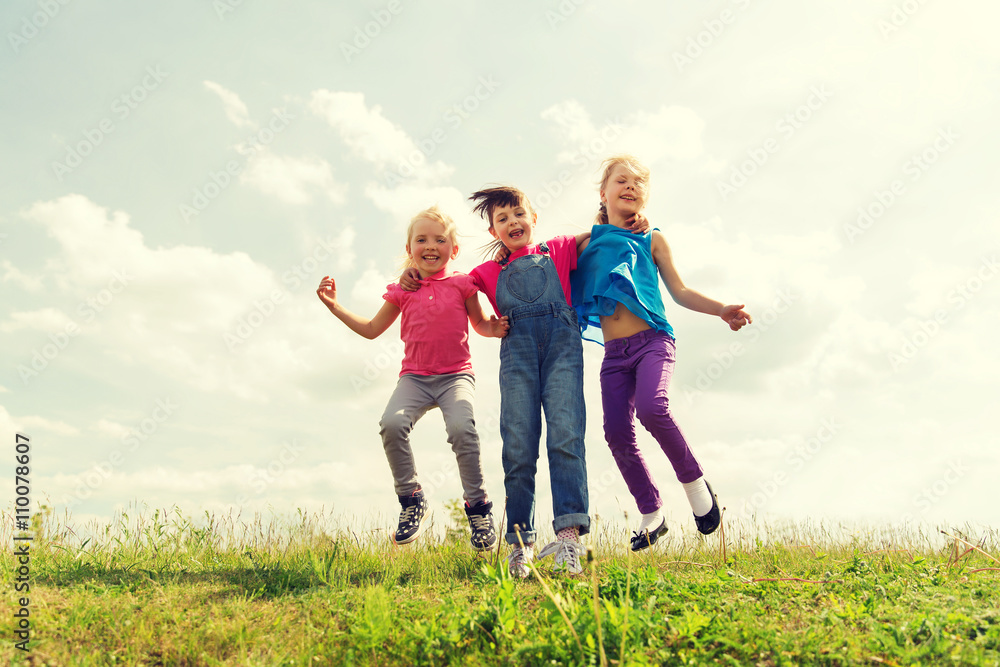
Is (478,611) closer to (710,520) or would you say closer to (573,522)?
(573,522)

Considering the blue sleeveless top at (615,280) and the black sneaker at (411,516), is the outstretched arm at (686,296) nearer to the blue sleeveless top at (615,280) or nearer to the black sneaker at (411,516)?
the blue sleeveless top at (615,280)

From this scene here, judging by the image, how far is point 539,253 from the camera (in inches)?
209

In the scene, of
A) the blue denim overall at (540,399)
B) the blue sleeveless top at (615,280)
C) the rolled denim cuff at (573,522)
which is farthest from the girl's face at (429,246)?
the rolled denim cuff at (573,522)

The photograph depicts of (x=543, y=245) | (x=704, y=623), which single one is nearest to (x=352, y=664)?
(x=704, y=623)

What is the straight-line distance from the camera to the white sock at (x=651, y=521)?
5.30m

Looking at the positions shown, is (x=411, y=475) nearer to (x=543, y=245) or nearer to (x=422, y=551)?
(x=422, y=551)

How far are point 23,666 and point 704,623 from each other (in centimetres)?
318

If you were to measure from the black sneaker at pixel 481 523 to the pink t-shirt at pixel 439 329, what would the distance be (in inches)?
43.9

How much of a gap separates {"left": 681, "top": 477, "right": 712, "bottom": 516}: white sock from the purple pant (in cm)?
5

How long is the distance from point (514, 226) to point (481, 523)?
8.02ft

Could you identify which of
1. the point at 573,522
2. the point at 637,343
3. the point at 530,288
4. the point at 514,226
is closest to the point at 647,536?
the point at 573,522

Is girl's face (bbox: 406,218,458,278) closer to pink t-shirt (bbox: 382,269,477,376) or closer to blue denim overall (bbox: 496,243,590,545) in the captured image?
pink t-shirt (bbox: 382,269,477,376)

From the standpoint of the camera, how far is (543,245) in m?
5.37

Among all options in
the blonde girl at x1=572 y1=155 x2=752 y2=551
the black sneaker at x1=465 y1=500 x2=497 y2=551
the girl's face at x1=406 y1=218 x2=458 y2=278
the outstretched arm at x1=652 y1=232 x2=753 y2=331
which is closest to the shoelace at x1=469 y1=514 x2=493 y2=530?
the black sneaker at x1=465 y1=500 x2=497 y2=551
